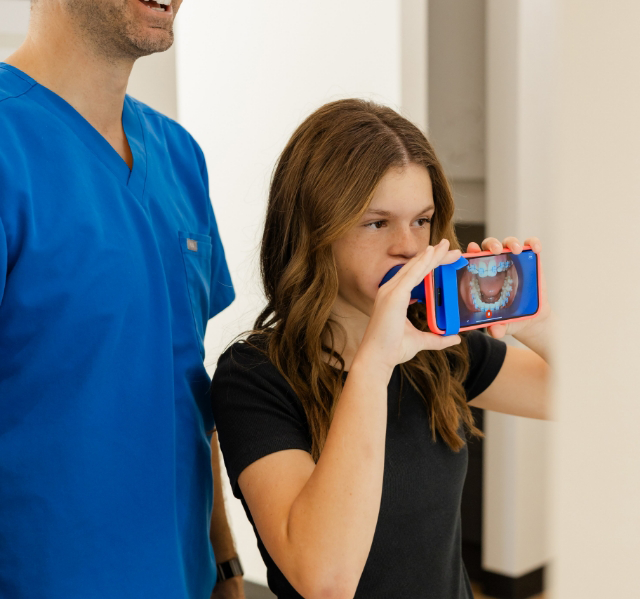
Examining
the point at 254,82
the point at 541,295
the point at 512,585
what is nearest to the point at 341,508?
the point at 541,295

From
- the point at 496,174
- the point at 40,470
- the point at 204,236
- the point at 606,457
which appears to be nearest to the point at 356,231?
the point at 204,236

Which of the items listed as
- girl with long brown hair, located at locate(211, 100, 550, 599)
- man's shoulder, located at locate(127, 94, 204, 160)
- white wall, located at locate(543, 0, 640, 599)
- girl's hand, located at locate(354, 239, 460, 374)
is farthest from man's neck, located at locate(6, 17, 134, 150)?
white wall, located at locate(543, 0, 640, 599)

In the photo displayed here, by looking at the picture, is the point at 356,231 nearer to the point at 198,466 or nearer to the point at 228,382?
the point at 228,382

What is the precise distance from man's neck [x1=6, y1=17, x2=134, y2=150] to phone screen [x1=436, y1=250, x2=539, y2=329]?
453 millimetres

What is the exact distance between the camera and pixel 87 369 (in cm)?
77

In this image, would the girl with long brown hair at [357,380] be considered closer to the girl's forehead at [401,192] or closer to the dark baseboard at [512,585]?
the girl's forehead at [401,192]

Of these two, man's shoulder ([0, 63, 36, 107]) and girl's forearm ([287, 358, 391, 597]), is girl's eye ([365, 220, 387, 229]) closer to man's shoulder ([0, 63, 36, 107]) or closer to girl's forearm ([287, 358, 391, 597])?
girl's forearm ([287, 358, 391, 597])

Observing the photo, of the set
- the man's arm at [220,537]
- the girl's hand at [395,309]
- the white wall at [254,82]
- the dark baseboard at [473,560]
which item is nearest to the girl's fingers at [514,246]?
the girl's hand at [395,309]

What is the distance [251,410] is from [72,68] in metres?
0.44

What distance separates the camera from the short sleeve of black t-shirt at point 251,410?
82cm

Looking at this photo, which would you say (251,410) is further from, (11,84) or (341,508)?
(11,84)

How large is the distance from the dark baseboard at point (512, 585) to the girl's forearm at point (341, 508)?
5.15 ft

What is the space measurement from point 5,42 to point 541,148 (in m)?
1.42

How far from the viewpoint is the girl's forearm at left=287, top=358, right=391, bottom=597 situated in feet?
2.39
